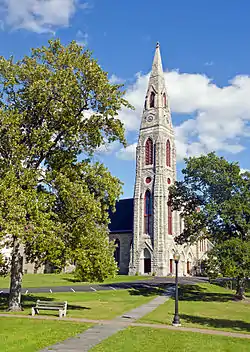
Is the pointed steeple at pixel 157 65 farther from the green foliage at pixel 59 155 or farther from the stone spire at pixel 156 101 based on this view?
the green foliage at pixel 59 155

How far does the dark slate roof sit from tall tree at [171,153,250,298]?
104 feet

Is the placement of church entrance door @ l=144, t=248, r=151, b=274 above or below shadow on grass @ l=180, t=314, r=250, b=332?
above

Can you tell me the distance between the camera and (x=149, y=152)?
6494cm

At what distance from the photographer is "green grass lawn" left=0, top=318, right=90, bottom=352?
40.1ft

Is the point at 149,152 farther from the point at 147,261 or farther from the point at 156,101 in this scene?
the point at 147,261

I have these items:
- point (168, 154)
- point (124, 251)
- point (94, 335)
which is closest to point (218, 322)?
point (94, 335)

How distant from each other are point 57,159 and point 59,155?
10.6 inches

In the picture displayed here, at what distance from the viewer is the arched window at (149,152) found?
64312mm

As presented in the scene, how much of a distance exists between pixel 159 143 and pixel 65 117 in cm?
4343

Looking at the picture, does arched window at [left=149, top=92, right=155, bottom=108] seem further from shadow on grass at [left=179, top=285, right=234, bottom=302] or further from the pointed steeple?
shadow on grass at [left=179, top=285, right=234, bottom=302]

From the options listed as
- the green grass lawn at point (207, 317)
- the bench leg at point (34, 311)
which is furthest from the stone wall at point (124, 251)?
the bench leg at point (34, 311)

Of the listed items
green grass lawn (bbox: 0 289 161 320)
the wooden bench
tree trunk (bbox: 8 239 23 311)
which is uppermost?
tree trunk (bbox: 8 239 23 311)

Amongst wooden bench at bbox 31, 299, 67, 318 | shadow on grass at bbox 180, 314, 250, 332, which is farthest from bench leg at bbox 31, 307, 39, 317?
shadow on grass at bbox 180, 314, 250, 332

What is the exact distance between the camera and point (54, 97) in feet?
67.3
